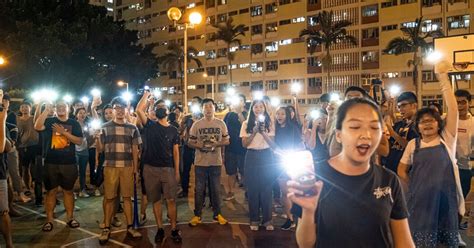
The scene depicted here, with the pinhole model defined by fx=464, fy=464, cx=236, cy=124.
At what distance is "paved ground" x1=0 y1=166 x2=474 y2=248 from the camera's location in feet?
23.4

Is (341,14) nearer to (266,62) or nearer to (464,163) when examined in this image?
(266,62)

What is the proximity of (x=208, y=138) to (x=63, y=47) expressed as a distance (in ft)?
82.8

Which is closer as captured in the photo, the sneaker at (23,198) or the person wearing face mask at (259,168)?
the person wearing face mask at (259,168)

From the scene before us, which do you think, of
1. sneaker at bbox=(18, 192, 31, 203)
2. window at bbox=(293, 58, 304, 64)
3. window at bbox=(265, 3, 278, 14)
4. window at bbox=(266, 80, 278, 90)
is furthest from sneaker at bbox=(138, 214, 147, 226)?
window at bbox=(265, 3, 278, 14)

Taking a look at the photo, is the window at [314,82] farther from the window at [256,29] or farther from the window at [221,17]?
the window at [221,17]

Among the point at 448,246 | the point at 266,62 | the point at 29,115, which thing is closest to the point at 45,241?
the point at 29,115

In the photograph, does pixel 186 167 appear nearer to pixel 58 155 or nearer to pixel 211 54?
pixel 58 155

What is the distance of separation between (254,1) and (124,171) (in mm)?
55700

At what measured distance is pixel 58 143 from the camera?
8102 millimetres

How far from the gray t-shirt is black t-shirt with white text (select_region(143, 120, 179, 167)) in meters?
0.87

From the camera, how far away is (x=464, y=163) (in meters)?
7.15

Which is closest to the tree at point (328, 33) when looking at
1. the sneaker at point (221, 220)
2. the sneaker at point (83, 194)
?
the sneaker at point (83, 194)

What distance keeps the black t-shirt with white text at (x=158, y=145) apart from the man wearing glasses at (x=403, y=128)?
3.35 meters

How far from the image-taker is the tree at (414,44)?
139 ft
